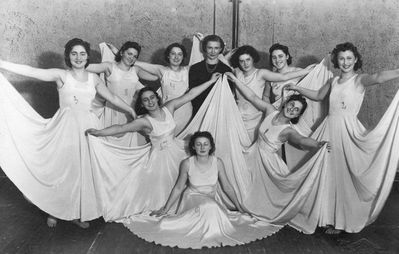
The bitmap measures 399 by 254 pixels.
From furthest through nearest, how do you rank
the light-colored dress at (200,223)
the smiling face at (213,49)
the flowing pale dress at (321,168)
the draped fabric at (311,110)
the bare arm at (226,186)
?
1. the smiling face at (213,49)
2. the draped fabric at (311,110)
3. the bare arm at (226,186)
4. the flowing pale dress at (321,168)
5. the light-colored dress at (200,223)

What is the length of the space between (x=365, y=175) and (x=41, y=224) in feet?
10.7

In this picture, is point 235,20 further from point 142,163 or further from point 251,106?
point 142,163

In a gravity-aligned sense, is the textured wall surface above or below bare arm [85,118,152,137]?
above

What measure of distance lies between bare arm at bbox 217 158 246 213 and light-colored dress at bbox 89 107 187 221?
0.41 m

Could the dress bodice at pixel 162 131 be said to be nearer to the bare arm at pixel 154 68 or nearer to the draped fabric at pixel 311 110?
the bare arm at pixel 154 68

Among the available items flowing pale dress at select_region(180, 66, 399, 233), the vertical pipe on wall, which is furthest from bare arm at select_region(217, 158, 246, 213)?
the vertical pipe on wall

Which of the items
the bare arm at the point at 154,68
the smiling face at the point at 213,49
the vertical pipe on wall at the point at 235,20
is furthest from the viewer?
the vertical pipe on wall at the point at 235,20

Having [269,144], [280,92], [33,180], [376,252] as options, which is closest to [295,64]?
[280,92]

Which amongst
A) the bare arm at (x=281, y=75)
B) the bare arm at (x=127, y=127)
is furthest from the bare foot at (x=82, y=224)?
the bare arm at (x=281, y=75)

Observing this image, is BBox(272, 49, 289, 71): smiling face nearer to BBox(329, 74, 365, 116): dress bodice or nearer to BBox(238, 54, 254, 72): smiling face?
BBox(238, 54, 254, 72): smiling face

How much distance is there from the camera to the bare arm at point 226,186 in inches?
194

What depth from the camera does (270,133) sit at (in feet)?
16.2

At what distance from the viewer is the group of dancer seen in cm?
459

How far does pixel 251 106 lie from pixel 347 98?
106cm
